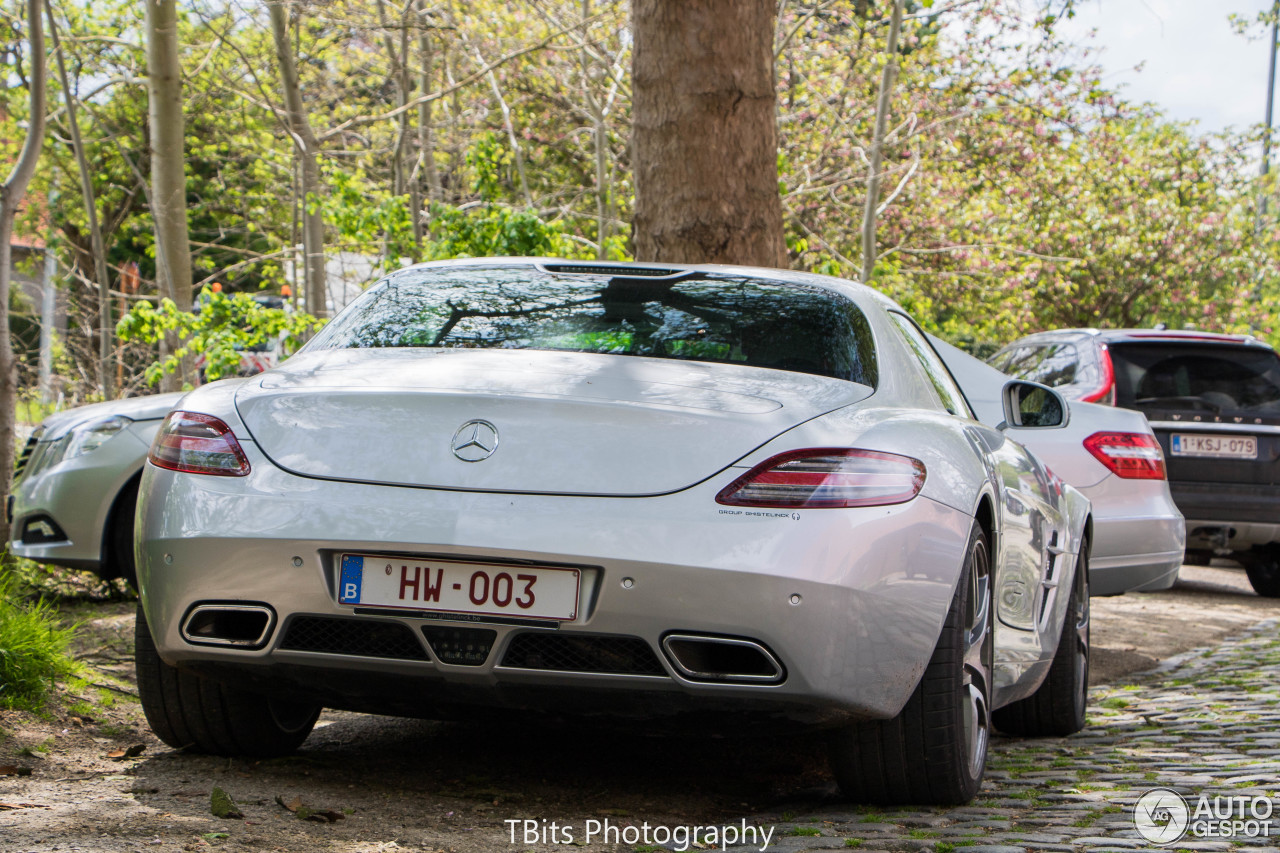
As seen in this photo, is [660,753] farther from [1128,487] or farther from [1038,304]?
[1038,304]

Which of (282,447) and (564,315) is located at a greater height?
(564,315)

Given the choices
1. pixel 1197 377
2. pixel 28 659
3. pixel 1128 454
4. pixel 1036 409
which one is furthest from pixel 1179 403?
pixel 28 659

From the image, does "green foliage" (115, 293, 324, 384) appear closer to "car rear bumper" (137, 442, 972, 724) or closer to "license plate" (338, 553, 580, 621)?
"car rear bumper" (137, 442, 972, 724)

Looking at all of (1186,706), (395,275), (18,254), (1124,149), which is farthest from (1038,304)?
(395,275)

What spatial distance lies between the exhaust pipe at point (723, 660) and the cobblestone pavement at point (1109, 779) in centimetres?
38

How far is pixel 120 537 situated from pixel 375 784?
3776 mm

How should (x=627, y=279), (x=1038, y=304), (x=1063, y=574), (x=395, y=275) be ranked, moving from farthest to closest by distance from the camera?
(x=1038, y=304) → (x=1063, y=574) → (x=395, y=275) → (x=627, y=279)

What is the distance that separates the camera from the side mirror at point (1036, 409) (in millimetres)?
4957

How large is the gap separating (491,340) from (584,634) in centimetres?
108

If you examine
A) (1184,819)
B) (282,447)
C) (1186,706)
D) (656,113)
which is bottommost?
(1186,706)

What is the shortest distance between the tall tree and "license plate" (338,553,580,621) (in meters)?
8.01

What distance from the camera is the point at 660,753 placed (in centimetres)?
435

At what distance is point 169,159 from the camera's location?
10961 mm

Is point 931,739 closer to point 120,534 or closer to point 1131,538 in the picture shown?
point 1131,538
